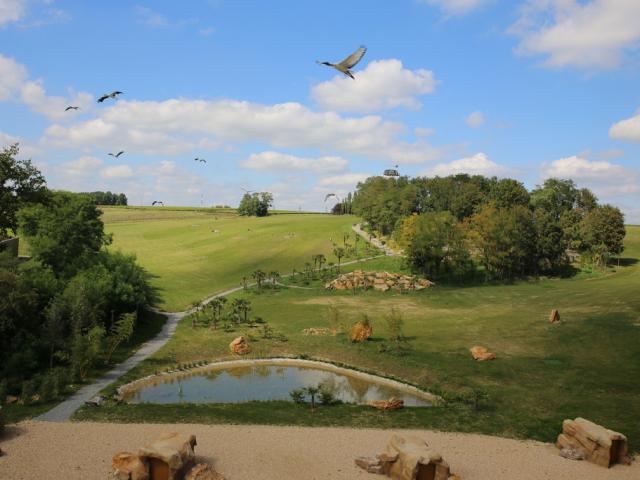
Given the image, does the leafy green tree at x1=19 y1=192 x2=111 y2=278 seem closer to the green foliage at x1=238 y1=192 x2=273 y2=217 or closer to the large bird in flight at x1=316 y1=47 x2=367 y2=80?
the large bird in flight at x1=316 y1=47 x2=367 y2=80

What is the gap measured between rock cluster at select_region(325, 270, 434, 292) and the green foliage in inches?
4396

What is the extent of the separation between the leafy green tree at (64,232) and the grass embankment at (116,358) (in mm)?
9967

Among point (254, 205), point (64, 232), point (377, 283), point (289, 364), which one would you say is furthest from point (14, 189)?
point (254, 205)

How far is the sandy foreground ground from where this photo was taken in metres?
21.7

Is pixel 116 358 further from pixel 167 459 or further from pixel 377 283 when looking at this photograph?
pixel 377 283

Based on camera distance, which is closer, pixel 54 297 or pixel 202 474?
pixel 202 474

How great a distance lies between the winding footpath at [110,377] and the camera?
28609mm

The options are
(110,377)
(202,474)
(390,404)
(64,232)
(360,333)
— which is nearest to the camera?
(202,474)

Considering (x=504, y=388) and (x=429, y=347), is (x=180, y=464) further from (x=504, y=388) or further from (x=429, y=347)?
(x=429, y=347)

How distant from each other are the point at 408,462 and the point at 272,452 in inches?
265

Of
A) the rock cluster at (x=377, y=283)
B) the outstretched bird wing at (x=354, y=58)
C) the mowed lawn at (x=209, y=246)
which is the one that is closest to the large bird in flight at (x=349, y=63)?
the outstretched bird wing at (x=354, y=58)

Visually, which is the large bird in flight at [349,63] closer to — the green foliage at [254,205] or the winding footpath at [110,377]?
the winding footpath at [110,377]

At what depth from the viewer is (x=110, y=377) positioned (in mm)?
36688

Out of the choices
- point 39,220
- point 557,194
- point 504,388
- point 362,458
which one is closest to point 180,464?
point 362,458
